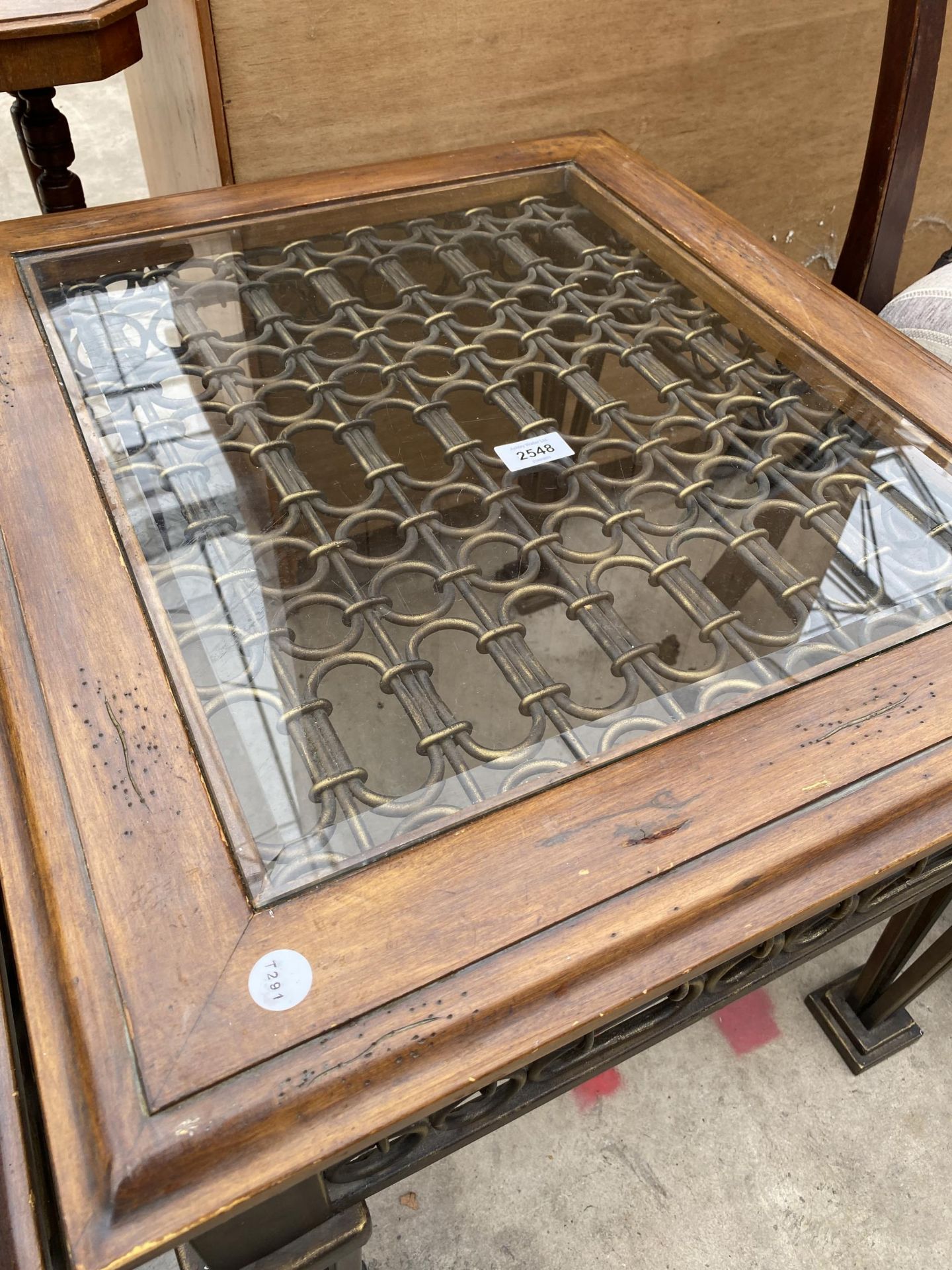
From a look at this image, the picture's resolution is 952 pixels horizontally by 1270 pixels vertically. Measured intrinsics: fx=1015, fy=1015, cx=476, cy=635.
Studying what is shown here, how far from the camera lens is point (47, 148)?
1.08 m

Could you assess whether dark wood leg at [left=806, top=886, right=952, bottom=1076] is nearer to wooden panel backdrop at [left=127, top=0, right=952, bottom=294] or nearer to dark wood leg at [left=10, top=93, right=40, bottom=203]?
wooden panel backdrop at [left=127, top=0, right=952, bottom=294]

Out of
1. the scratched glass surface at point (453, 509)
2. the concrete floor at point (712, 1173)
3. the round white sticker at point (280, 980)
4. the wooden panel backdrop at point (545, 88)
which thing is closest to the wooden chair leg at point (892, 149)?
the scratched glass surface at point (453, 509)

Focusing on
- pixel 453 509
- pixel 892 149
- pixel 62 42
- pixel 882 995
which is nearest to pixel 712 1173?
pixel 882 995

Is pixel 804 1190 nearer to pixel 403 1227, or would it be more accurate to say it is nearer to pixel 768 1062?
pixel 768 1062

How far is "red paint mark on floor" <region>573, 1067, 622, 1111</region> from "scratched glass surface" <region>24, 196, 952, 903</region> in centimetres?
56

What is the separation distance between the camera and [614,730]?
537mm

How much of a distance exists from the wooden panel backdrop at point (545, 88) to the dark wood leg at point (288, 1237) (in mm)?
1098

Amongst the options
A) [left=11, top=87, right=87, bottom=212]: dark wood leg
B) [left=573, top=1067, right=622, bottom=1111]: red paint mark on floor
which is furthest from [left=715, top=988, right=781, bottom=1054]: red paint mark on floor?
[left=11, top=87, right=87, bottom=212]: dark wood leg

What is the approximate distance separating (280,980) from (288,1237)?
0.65 ft

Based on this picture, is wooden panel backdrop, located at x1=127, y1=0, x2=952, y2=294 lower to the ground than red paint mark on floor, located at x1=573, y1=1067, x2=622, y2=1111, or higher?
higher

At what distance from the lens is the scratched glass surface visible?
21.2 inches

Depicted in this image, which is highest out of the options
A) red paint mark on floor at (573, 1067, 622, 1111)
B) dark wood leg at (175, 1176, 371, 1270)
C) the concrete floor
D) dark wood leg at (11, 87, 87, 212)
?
dark wood leg at (11, 87, 87, 212)

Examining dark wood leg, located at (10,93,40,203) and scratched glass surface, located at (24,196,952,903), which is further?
dark wood leg, located at (10,93,40,203)

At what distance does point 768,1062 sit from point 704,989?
491mm
